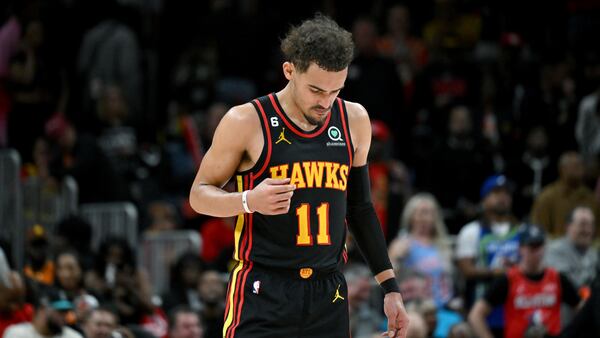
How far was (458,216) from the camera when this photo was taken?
1484cm

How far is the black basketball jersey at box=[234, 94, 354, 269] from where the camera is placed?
19.5ft

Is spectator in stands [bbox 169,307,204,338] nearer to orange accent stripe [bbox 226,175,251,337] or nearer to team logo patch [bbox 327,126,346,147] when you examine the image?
orange accent stripe [bbox 226,175,251,337]

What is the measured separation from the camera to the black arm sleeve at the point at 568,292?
11.6 metres

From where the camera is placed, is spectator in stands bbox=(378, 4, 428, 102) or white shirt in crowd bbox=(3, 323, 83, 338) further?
spectator in stands bbox=(378, 4, 428, 102)

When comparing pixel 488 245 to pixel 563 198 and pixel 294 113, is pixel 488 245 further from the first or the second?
pixel 294 113

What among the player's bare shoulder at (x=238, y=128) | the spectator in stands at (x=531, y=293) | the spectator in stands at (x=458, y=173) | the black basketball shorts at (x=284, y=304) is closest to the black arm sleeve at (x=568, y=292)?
the spectator in stands at (x=531, y=293)

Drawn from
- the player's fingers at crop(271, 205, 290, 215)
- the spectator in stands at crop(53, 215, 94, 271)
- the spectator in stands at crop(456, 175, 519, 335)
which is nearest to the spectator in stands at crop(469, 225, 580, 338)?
the spectator in stands at crop(456, 175, 519, 335)

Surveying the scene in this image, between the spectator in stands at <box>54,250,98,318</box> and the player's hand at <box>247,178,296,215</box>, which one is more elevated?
the player's hand at <box>247,178,296,215</box>

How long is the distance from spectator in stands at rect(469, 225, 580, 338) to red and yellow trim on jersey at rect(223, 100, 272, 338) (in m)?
5.88

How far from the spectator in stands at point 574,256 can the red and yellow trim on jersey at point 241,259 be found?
7.45 metres

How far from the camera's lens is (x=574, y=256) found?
42.7 feet

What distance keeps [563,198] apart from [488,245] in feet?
5.01

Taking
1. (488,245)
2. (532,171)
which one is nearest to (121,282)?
(488,245)

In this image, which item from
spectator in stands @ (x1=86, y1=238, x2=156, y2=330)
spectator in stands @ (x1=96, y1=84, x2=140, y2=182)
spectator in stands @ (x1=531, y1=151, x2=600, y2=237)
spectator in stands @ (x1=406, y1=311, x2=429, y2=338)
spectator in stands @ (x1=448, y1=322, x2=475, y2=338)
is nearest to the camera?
spectator in stands @ (x1=406, y1=311, x2=429, y2=338)
